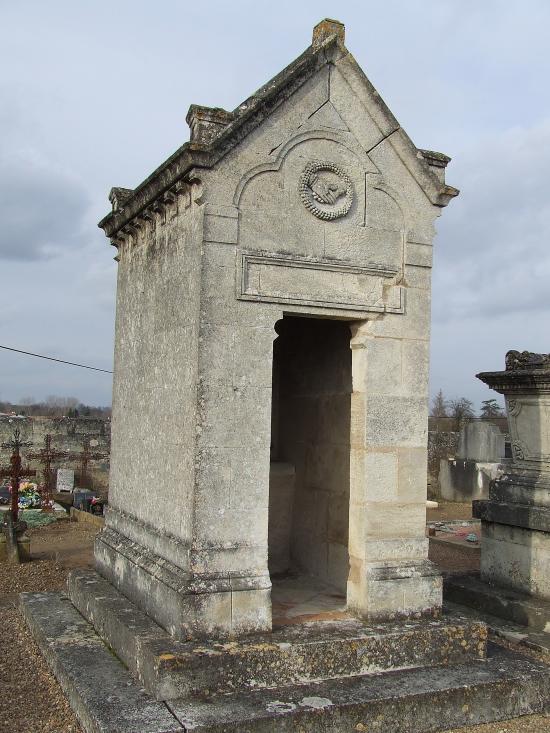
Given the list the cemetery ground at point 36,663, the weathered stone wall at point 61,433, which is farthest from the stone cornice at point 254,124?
the weathered stone wall at point 61,433

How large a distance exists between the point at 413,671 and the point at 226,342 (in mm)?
2522

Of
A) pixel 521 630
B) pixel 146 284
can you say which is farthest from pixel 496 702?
pixel 146 284

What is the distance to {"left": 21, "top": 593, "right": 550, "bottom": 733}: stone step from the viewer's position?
4211 millimetres

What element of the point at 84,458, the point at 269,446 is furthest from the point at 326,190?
the point at 84,458

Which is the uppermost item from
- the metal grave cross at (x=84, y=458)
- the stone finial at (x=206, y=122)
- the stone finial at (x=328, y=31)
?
the stone finial at (x=328, y=31)

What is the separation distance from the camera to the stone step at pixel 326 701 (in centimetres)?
421

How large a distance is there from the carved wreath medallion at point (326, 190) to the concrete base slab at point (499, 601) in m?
4.34

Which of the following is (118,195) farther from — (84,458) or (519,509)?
(84,458)

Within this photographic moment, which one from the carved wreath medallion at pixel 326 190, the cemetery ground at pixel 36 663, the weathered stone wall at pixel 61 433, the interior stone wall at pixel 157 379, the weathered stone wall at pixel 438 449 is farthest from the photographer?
the weathered stone wall at pixel 61 433

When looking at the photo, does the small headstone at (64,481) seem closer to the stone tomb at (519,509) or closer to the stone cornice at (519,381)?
the stone tomb at (519,509)

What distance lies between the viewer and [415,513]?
554 centimetres

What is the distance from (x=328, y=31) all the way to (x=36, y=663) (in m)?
5.22

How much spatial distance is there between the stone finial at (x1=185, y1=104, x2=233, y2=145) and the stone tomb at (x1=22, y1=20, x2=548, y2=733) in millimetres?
11

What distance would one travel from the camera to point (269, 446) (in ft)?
16.8
